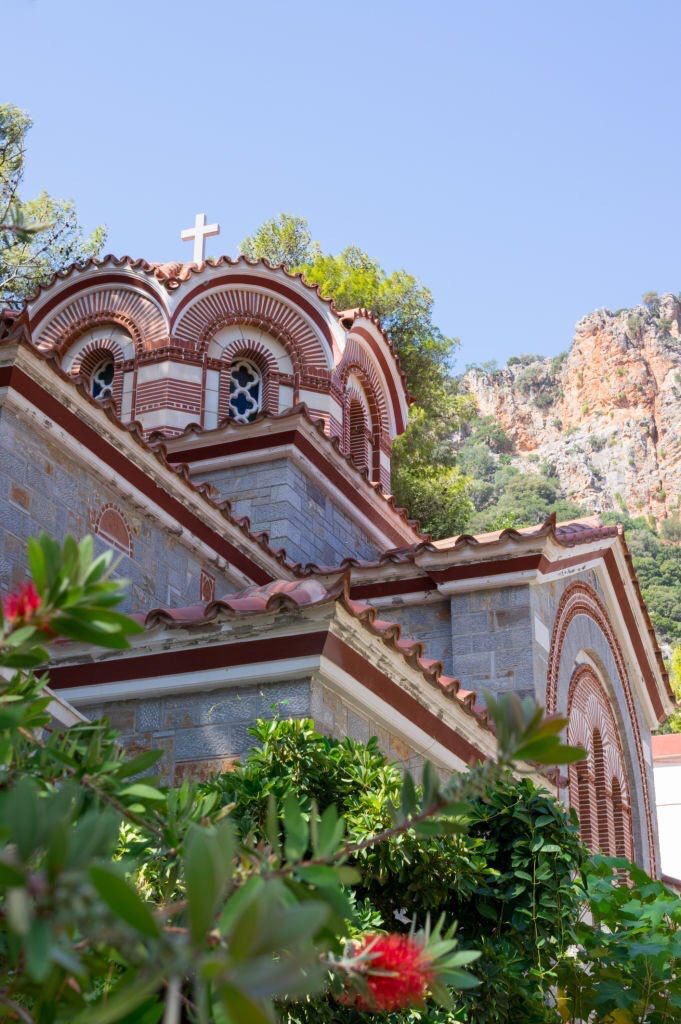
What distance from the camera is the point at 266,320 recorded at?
12195 millimetres

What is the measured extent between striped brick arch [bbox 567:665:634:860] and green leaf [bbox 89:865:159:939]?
8948 mm

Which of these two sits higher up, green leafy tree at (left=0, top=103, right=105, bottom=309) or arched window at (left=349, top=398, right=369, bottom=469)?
green leafy tree at (left=0, top=103, right=105, bottom=309)

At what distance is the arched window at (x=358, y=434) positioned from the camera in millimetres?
12984

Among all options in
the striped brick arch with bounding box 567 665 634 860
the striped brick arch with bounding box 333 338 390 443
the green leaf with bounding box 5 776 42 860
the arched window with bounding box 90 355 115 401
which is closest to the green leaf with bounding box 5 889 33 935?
the green leaf with bounding box 5 776 42 860

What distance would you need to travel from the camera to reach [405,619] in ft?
31.7

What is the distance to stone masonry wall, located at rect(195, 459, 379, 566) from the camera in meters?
10.9

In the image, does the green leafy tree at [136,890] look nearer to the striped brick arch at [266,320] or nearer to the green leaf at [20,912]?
the green leaf at [20,912]

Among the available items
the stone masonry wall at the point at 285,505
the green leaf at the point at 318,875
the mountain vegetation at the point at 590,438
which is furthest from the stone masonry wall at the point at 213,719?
the mountain vegetation at the point at 590,438

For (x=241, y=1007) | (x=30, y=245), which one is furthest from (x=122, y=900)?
(x=30, y=245)

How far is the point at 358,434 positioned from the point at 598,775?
4.22 m

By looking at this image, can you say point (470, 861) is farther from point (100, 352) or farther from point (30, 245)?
point (30, 245)

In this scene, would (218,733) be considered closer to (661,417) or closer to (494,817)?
(494,817)

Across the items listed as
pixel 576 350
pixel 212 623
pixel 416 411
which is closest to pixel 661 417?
pixel 576 350

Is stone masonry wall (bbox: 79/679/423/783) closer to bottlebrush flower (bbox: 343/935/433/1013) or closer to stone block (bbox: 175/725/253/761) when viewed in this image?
stone block (bbox: 175/725/253/761)
